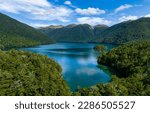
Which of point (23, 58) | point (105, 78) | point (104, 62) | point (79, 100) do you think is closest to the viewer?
point (79, 100)

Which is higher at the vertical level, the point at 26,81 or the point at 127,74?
the point at 26,81

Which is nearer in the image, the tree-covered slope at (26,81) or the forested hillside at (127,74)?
the forested hillside at (127,74)

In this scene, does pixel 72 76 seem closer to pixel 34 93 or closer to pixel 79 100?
pixel 34 93

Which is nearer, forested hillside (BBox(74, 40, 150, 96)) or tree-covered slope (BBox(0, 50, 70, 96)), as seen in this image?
forested hillside (BBox(74, 40, 150, 96))

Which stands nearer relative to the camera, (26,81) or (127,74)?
(26,81)

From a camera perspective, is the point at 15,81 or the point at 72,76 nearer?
→ the point at 15,81

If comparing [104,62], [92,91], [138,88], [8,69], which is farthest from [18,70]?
[104,62]

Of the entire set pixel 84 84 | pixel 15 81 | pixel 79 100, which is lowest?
pixel 84 84

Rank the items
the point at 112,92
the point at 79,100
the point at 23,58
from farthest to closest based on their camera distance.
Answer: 1. the point at 23,58
2. the point at 112,92
3. the point at 79,100
